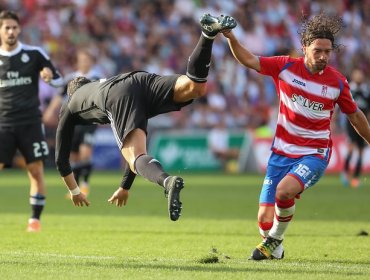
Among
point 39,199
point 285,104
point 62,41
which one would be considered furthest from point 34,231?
point 62,41

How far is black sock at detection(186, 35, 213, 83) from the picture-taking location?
7438 mm

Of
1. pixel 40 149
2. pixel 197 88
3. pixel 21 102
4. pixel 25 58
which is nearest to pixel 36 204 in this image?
pixel 40 149

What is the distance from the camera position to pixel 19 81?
11438 millimetres

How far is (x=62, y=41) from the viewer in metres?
25.2

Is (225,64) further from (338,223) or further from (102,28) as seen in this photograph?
(338,223)

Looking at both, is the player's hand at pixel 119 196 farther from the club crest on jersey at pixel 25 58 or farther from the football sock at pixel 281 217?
the club crest on jersey at pixel 25 58

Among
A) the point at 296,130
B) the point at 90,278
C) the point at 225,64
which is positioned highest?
the point at 296,130

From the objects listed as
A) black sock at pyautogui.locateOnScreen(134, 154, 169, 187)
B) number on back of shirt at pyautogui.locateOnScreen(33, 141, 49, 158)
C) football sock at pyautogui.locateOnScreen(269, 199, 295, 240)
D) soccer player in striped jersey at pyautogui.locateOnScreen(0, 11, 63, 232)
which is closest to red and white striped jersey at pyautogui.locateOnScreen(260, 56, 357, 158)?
football sock at pyautogui.locateOnScreen(269, 199, 295, 240)

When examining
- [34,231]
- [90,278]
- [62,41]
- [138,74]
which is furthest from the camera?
[62,41]

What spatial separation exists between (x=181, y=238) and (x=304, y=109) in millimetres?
2716

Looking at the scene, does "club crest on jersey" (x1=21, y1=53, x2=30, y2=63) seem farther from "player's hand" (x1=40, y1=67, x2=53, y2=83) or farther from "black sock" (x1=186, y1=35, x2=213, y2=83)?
"black sock" (x1=186, y1=35, x2=213, y2=83)

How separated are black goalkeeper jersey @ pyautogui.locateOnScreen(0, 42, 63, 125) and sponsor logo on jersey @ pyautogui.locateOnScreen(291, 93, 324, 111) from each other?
3.86 metres

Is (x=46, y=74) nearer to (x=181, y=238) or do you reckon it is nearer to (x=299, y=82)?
(x=181, y=238)

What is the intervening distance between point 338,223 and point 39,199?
13.7 ft
